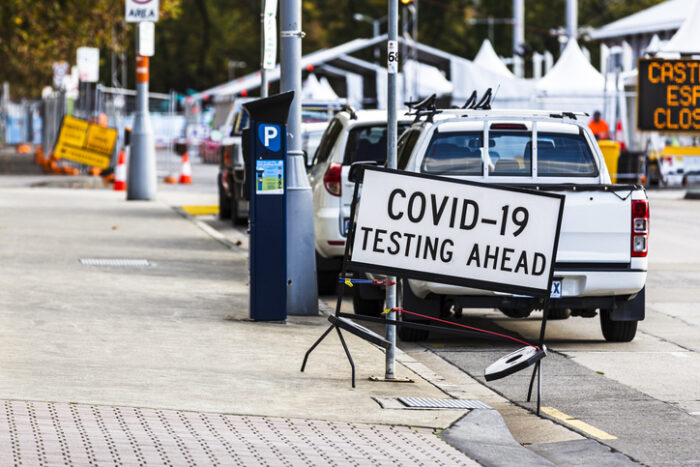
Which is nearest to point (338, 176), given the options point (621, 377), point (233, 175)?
point (621, 377)

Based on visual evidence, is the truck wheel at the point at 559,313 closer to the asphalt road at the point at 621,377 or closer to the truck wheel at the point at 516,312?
the asphalt road at the point at 621,377

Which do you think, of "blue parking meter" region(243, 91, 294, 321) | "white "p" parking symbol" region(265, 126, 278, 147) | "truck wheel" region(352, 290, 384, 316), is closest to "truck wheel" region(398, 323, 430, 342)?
"blue parking meter" region(243, 91, 294, 321)

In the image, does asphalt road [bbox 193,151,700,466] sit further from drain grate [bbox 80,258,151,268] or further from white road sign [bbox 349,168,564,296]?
drain grate [bbox 80,258,151,268]

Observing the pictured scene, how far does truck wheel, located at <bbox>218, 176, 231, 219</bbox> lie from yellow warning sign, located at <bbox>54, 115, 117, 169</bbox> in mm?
8934

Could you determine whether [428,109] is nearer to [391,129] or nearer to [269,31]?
[269,31]

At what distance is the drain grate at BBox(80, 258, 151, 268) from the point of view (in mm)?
15211

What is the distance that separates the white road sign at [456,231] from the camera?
8609 mm

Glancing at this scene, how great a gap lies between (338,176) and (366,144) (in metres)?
0.62

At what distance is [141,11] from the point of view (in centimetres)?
2506

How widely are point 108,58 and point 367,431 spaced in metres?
86.3

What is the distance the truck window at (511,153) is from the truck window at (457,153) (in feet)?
0.46

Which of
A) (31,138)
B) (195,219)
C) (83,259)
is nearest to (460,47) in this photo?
(31,138)

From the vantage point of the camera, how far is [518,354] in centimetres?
878

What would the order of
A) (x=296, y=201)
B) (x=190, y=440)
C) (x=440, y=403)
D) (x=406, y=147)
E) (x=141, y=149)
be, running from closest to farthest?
(x=190, y=440)
(x=440, y=403)
(x=296, y=201)
(x=406, y=147)
(x=141, y=149)
